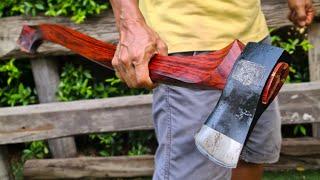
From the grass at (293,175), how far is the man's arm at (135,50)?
2.03m

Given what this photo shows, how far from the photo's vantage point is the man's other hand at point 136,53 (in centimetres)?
148

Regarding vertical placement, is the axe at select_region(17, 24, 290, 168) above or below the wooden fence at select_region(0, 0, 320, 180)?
above

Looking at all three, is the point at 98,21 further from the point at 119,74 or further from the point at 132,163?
the point at 119,74

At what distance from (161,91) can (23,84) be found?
216 centimetres

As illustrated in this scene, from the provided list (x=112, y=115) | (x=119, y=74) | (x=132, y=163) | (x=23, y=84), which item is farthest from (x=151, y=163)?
(x=119, y=74)

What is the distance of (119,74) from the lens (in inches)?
60.6

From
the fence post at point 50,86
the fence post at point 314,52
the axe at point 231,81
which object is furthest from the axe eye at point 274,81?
the fence post at point 50,86

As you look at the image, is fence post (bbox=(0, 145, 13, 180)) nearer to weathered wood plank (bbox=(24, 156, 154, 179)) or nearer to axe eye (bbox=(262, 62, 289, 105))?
weathered wood plank (bbox=(24, 156, 154, 179))

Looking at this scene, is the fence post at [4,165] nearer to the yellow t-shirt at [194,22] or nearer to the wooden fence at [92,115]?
the wooden fence at [92,115]

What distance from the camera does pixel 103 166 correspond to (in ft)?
11.0

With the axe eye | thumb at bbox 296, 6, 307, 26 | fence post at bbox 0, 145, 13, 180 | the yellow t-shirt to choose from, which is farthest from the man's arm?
fence post at bbox 0, 145, 13, 180

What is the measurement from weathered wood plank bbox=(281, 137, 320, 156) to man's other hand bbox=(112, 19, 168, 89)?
190cm

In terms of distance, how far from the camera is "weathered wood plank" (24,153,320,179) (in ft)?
10.9

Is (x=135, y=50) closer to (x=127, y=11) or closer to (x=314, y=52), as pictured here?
(x=127, y=11)
